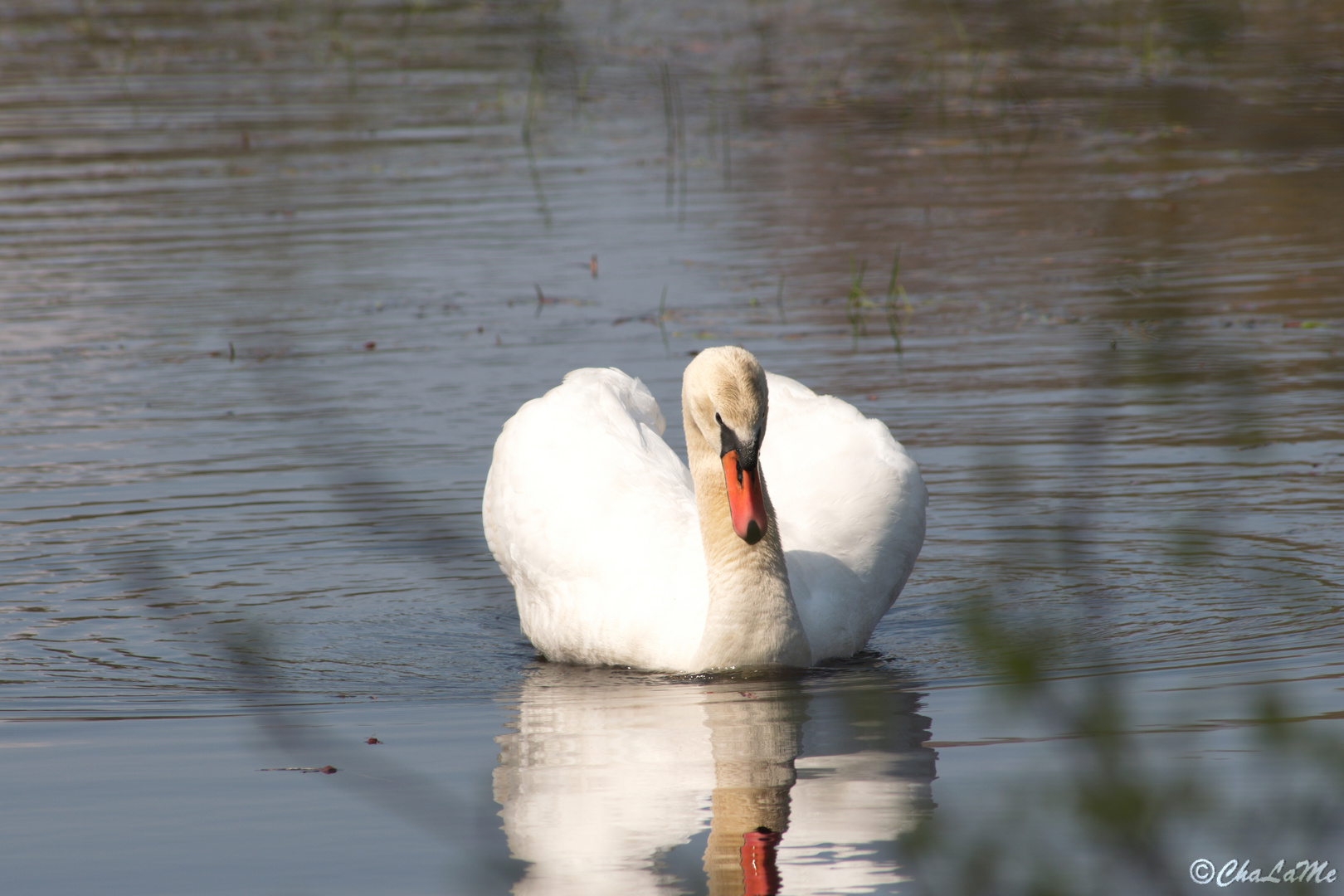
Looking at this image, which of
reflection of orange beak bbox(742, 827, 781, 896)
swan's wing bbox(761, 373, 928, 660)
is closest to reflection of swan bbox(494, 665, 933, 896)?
reflection of orange beak bbox(742, 827, 781, 896)

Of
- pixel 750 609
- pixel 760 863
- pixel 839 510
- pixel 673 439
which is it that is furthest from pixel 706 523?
pixel 673 439

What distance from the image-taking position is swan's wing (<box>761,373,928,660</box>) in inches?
262

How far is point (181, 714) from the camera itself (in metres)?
6.13

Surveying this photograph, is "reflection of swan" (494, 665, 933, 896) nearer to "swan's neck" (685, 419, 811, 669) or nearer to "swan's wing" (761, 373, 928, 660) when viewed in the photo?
"swan's neck" (685, 419, 811, 669)

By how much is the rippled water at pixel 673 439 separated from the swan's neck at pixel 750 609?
0.14 m

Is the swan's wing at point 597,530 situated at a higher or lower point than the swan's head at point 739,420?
lower

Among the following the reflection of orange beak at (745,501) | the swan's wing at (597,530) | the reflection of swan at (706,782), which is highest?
the reflection of orange beak at (745,501)

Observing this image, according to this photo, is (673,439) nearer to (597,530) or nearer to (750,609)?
(597,530)

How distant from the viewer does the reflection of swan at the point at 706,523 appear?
6.33m

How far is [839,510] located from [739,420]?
1078 millimetres

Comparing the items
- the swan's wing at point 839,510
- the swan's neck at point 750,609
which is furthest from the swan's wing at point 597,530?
the swan's wing at point 839,510

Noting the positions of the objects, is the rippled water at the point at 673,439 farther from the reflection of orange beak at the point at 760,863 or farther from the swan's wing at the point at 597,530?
the swan's wing at the point at 597,530

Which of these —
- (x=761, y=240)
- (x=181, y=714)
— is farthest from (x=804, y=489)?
(x=761, y=240)

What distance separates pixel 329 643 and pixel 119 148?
13.3 metres
